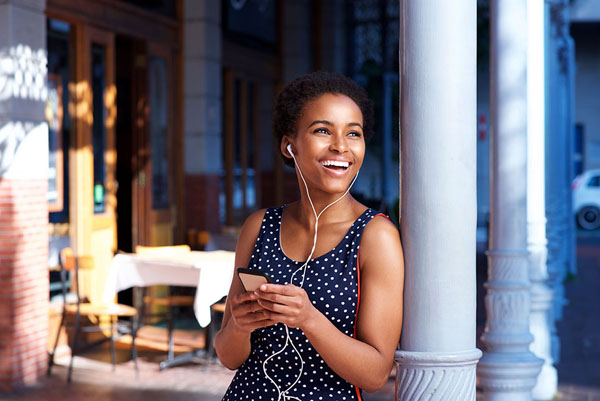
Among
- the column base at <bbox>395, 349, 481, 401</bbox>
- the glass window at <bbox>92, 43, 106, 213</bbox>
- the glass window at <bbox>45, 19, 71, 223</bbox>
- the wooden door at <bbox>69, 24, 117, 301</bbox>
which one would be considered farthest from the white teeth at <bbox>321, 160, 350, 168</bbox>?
the glass window at <bbox>92, 43, 106, 213</bbox>

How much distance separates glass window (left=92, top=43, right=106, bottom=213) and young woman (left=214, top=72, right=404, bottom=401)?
244 inches

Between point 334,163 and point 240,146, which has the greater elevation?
point 240,146

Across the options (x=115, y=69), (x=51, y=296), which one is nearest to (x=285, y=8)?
(x=115, y=69)

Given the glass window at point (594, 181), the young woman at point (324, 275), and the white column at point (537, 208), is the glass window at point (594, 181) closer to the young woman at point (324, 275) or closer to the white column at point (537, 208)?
the white column at point (537, 208)

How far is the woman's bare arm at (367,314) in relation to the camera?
6.29 feet

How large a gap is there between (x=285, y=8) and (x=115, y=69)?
554cm

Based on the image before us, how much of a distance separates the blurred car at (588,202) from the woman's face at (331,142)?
2172 cm

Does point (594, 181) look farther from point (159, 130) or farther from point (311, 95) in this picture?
point (311, 95)

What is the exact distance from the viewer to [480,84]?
84.9 ft

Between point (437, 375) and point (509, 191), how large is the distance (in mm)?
2568

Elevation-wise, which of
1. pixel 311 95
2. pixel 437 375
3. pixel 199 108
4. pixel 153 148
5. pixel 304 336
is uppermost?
pixel 199 108

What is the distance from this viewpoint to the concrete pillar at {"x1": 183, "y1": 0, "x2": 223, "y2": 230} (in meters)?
9.92

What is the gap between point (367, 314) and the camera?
2.05 metres

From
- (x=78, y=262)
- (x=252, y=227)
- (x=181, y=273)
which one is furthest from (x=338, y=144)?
(x=78, y=262)
